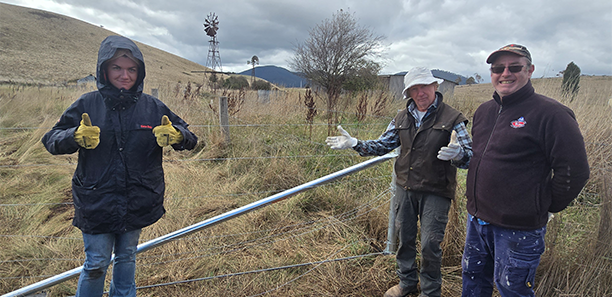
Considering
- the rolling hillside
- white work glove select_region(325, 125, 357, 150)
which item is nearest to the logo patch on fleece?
white work glove select_region(325, 125, 357, 150)

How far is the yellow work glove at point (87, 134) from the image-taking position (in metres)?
1.47

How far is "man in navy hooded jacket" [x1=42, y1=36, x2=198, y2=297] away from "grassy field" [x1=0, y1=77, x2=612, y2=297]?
612 millimetres

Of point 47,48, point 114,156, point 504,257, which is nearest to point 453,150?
point 504,257

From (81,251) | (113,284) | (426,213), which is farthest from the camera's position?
(81,251)

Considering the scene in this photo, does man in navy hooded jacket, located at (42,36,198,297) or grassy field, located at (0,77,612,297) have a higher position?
man in navy hooded jacket, located at (42,36,198,297)

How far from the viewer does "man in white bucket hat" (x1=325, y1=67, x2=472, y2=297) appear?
182 cm

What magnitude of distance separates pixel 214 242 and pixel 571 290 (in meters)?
2.81

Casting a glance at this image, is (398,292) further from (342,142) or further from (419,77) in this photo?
(419,77)

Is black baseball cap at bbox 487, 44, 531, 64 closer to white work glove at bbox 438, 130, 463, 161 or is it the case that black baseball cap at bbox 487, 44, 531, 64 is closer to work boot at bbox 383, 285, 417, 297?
white work glove at bbox 438, 130, 463, 161

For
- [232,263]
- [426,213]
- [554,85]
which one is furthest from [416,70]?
[554,85]

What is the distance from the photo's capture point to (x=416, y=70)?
6.41 ft

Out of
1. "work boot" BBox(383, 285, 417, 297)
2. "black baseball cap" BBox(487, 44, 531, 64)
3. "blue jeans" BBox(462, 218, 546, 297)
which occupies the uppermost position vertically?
"black baseball cap" BBox(487, 44, 531, 64)

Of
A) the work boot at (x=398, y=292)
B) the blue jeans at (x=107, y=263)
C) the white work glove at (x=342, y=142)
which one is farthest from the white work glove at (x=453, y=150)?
the blue jeans at (x=107, y=263)

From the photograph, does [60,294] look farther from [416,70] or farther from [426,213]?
[416,70]
